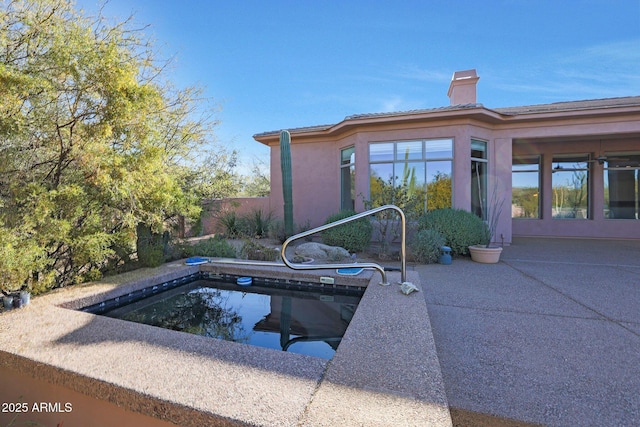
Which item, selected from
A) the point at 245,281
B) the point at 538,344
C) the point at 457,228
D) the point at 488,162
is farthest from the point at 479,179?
the point at 245,281

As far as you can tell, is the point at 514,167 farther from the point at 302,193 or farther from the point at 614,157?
the point at 302,193

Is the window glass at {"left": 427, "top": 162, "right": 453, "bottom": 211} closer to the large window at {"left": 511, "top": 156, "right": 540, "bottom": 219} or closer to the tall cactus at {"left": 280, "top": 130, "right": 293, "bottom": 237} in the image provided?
the tall cactus at {"left": 280, "top": 130, "right": 293, "bottom": 237}

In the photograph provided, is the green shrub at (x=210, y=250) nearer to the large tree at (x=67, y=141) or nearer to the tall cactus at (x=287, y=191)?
the large tree at (x=67, y=141)

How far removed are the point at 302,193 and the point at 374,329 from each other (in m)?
9.05

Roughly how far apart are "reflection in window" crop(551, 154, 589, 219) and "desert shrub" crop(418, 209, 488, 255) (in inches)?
238

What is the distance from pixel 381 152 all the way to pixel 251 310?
6405 millimetres

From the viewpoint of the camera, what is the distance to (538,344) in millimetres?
2838

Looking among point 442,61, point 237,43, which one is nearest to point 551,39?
point 442,61

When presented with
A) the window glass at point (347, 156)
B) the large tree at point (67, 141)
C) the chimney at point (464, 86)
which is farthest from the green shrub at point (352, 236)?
the chimney at point (464, 86)

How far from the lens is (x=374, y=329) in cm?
254

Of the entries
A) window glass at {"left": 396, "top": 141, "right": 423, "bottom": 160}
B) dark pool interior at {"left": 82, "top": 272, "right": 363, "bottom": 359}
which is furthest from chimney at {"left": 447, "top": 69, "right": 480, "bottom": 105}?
dark pool interior at {"left": 82, "top": 272, "right": 363, "bottom": 359}

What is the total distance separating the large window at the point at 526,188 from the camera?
11258mm

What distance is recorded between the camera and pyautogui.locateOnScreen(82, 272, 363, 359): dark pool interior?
11.4ft

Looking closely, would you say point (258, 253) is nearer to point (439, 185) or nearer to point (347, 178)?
point (347, 178)
